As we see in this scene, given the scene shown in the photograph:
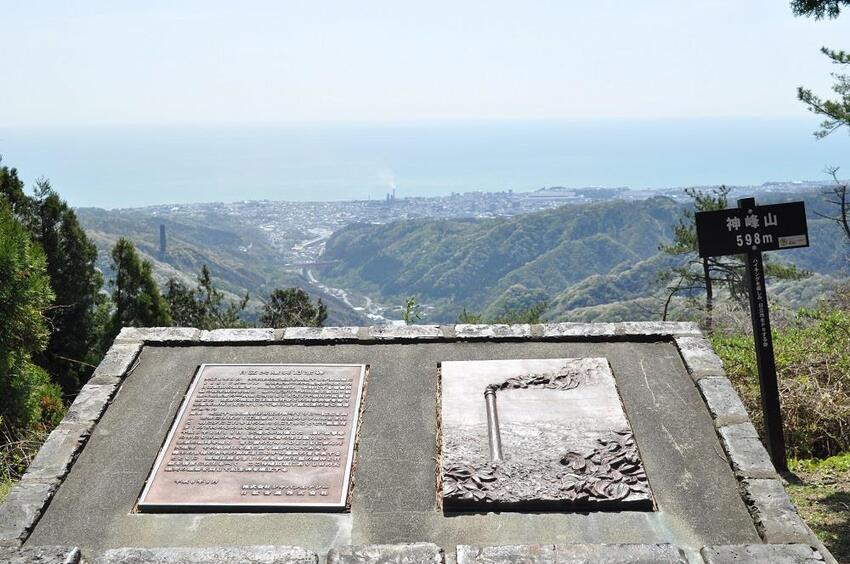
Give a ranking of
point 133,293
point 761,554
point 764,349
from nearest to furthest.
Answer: point 761,554, point 764,349, point 133,293

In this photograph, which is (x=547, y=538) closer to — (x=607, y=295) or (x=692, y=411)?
(x=692, y=411)

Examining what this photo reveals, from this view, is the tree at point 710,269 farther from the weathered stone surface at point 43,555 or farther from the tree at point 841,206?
the weathered stone surface at point 43,555

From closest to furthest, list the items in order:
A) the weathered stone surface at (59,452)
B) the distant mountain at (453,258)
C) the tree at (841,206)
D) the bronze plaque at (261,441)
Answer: the bronze plaque at (261,441)
the weathered stone surface at (59,452)
the tree at (841,206)
the distant mountain at (453,258)

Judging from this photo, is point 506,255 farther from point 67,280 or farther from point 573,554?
point 573,554

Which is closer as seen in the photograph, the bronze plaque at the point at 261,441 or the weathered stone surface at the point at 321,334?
the bronze plaque at the point at 261,441

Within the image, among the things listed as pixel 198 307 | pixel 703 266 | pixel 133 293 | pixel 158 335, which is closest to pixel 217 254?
pixel 198 307

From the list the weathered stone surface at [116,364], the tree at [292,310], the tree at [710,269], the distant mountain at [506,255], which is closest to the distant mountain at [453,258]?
the distant mountain at [506,255]

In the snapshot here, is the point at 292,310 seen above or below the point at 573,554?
below

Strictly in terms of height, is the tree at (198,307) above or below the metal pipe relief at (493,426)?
below
